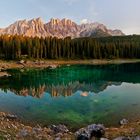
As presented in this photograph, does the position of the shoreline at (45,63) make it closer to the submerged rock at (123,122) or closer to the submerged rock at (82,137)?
the submerged rock at (123,122)

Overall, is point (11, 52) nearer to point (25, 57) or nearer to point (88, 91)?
point (25, 57)

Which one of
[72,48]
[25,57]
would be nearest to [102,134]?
[25,57]

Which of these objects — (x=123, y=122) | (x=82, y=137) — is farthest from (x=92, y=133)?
(x=123, y=122)

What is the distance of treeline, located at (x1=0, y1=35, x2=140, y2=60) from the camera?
14838cm

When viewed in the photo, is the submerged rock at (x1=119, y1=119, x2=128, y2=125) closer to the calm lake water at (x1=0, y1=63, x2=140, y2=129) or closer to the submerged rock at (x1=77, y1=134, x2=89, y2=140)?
the calm lake water at (x1=0, y1=63, x2=140, y2=129)

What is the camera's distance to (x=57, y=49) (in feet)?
523

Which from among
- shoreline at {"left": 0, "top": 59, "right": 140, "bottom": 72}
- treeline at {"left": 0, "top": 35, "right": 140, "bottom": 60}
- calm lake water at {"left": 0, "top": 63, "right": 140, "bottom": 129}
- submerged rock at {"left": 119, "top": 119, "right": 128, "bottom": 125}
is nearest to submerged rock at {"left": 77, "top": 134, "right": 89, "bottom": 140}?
calm lake water at {"left": 0, "top": 63, "right": 140, "bottom": 129}

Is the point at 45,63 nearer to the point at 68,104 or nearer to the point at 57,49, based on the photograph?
the point at 57,49

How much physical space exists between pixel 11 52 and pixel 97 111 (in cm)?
10839

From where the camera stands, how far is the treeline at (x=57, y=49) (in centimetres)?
14838

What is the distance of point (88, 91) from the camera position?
214ft

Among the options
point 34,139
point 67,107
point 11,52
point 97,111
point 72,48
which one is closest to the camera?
point 34,139

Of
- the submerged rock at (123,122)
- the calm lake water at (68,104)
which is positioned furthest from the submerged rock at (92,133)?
the submerged rock at (123,122)

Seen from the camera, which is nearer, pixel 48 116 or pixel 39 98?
pixel 48 116
